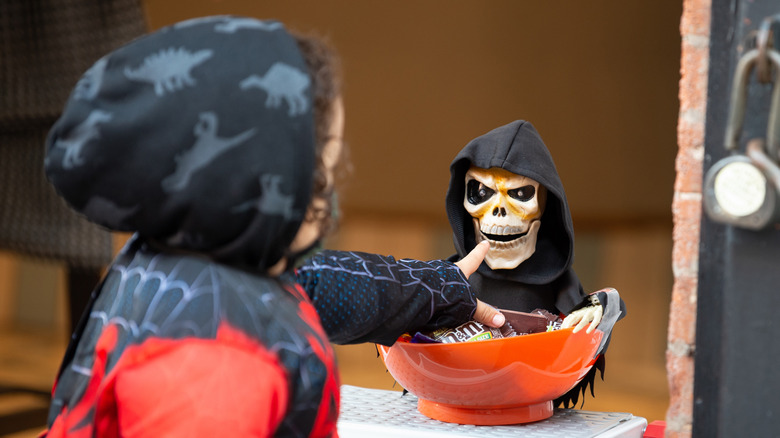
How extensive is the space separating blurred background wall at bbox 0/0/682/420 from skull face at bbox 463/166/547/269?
7.65 feet

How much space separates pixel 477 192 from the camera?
3.82ft

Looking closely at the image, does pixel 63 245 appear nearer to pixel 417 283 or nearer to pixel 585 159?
pixel 417 283

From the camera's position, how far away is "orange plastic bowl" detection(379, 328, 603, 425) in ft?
3.21

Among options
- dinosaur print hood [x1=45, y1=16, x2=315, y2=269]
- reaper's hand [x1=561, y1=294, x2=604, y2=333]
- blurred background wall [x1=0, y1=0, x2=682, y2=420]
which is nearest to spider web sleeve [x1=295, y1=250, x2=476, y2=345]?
reaper's hand [x1=561, y1=294, x2=604, y2=333]

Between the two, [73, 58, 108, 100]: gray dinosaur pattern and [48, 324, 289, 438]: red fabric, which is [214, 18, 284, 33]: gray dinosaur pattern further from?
[48, 324, 289, 438]: red fabric

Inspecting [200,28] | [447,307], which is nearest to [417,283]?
[447,307]


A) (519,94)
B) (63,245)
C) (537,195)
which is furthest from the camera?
(519,94)

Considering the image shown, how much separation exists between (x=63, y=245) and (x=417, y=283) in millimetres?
890

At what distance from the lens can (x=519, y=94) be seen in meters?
3.45

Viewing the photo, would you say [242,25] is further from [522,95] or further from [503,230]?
[522,95]

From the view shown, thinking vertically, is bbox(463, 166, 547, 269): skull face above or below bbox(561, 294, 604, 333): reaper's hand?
above

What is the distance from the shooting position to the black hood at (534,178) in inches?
43.3

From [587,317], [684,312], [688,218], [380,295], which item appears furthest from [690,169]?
[380,295]

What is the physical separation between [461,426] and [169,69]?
0.68 m
